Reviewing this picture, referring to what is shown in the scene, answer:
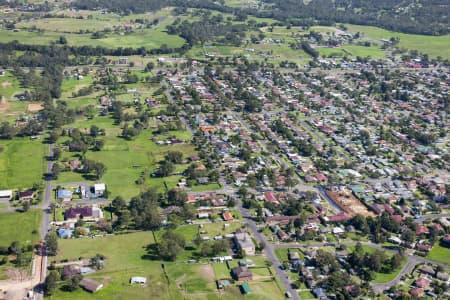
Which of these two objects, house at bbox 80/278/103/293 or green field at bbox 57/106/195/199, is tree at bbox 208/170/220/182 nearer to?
green field at bbox 57/106/195/199

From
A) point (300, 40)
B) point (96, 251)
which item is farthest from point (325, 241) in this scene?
point (300, 40)

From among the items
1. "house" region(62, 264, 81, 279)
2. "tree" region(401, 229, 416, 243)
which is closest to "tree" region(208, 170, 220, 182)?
"house" region(62, 264, 81, 279)

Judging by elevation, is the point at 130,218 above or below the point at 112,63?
below

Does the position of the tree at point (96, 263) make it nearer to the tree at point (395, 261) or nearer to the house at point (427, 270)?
the tree at point (395, 261)

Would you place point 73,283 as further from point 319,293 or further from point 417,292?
point 417,292

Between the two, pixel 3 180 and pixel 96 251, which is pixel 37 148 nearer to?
pixel 3 180

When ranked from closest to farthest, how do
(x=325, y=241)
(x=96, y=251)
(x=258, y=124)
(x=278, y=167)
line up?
(x=96, y=251) < (x=325, y=241) < (x=278, y=167) < (x=258, y=124)
